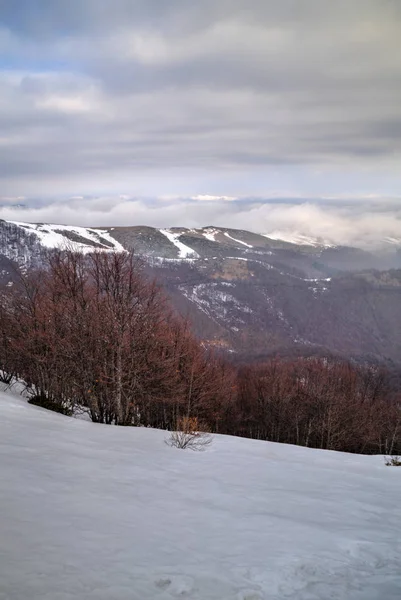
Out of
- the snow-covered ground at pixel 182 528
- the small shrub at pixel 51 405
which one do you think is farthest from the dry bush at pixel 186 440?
the small shrub at pixel 51 405

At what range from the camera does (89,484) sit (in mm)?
7965

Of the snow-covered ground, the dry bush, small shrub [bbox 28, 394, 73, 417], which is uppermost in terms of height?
the snow-covered ground

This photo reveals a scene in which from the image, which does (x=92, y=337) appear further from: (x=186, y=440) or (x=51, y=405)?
(x=186, y=440)

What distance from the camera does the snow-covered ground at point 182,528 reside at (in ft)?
15.9

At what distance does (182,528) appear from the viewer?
649cm

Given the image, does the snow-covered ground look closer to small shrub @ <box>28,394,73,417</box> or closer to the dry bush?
the dry bush

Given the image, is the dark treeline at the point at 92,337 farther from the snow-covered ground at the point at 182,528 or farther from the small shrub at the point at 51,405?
the snow-covered ground at the point at 182,528

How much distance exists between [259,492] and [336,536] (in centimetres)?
247

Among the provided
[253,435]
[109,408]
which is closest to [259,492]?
[109,408]

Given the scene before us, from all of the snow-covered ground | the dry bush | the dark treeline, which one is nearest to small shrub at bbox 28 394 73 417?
the dark treeline

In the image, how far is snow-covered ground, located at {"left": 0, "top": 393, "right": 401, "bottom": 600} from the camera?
4.84 metres

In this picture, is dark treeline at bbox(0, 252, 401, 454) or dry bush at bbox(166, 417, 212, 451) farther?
dark treeline at bbox(0, 252, 401, 454)

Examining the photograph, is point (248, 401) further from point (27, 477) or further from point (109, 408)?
point (27, 477)

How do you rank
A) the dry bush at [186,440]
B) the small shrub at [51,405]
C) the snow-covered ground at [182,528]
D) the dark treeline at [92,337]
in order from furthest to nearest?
the dark treeline at [92,337]
the small shrub at [51,405]
the dry bush at [186,440]
the snow-covered ground at [182,528]
